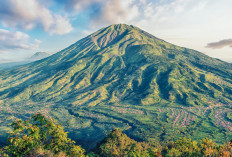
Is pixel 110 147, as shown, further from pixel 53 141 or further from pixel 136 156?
pixel 53 141

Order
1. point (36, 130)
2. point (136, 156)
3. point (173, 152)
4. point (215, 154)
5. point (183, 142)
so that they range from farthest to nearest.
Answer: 1. point (183, 142)
2. point (173, 152)
3. point (215, 154)
4. point (136, 156)
5. point (36, 130)

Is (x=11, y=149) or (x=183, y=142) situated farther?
(x=183, y=142)

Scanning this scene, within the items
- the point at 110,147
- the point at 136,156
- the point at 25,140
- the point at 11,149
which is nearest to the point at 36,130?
the point at 25,140

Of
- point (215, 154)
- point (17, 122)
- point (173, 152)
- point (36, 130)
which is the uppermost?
point (17, 122)

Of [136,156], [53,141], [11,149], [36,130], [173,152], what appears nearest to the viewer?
[11,149]

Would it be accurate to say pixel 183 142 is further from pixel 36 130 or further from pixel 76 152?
pixel 36 130

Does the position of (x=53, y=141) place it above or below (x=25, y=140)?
below
